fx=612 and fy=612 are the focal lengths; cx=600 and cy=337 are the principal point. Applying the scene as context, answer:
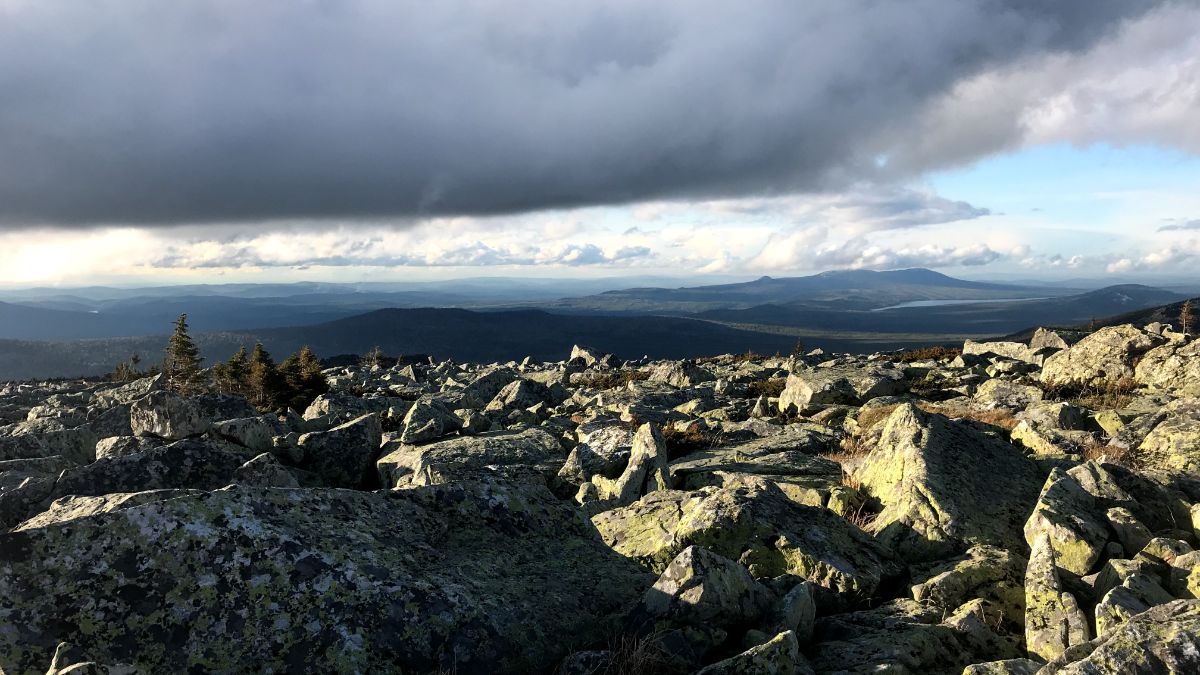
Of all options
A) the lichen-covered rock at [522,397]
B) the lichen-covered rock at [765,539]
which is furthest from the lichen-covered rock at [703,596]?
the lichen-covered rock at [522,397]

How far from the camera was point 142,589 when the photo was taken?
5410 mm

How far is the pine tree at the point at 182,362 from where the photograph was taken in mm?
50906

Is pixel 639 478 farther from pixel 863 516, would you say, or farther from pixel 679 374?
pixel 679 374

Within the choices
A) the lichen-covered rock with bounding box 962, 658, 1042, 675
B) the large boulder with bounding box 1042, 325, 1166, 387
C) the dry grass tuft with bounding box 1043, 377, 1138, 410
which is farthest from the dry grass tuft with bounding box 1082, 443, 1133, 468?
the large boulder with bounding box 1042, 325, 1166, 387

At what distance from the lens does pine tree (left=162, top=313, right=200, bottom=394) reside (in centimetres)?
5091

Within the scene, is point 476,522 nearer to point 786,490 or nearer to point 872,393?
point 786,490

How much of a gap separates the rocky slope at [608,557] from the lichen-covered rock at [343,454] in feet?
0.14

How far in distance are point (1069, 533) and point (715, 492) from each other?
4515 mm

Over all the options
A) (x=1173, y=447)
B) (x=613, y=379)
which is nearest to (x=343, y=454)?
(x=1173, y=447)

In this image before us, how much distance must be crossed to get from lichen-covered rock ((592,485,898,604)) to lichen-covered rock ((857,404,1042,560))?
1062 mm

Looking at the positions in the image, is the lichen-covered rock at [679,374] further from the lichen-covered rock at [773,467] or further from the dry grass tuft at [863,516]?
the dry grass tuft at [863,516]

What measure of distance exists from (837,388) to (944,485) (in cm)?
1550

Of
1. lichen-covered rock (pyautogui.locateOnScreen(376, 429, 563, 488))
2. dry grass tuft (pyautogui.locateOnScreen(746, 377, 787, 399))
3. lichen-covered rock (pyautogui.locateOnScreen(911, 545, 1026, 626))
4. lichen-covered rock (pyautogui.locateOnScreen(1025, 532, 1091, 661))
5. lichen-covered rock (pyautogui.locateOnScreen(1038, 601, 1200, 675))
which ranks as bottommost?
dry grass tuft (pyautogui.locateOnScreen(746, 377, 787, 399))

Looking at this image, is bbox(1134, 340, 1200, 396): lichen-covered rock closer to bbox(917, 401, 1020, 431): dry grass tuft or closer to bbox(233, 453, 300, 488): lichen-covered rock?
bbox(917, 401, 1020, 431): dry grass tuft
